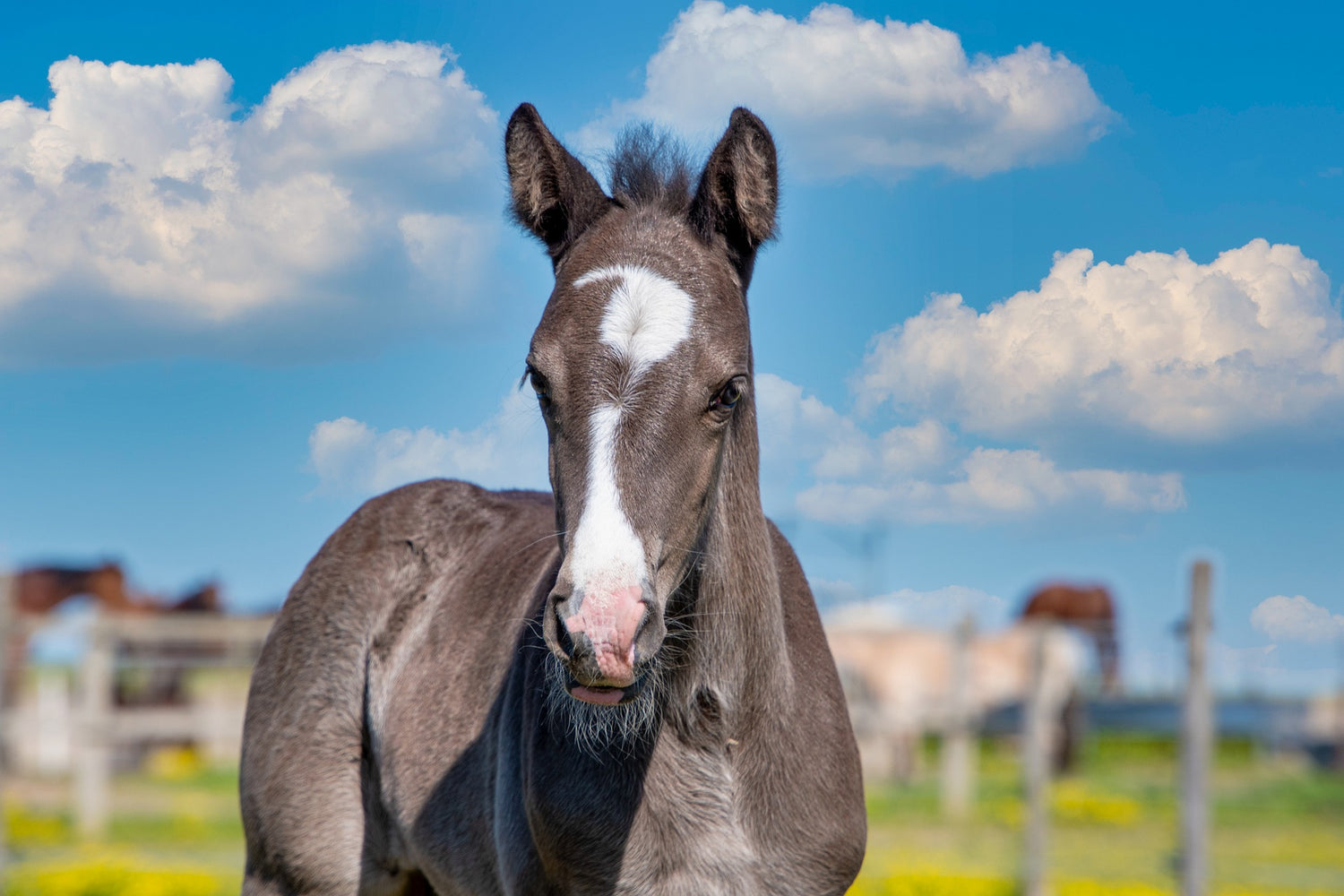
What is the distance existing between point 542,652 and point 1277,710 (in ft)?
31.9

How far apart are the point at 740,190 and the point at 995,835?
934 cm

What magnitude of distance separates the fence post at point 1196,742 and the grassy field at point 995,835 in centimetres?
23

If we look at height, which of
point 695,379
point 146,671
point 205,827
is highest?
point 695,379

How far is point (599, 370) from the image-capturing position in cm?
239

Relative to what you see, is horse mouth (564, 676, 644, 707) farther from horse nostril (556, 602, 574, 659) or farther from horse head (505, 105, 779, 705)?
horse nostril (556, 602, 574, 659)

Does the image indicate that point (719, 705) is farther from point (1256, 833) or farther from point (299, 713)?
point (1256, 833)

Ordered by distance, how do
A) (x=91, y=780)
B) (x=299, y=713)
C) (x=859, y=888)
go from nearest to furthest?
(x=299, y=713)
(x=859, y=888)
(x=91, y=780)

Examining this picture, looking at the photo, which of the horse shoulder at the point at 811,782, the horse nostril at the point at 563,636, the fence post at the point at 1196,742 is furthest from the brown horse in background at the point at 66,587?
the horse nostril at the point at 563,636

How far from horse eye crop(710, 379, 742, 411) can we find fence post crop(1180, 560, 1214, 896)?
5.22 meters

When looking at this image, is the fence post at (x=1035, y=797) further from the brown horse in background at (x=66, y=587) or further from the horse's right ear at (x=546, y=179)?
the brown horse in background at (x=66, y=587)

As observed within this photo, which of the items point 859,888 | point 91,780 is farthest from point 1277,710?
point 91,780

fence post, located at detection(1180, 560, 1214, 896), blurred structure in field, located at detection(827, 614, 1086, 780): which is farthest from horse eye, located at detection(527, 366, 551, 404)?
blurred structure in field, located at detection(827, 614, 1086, 780)

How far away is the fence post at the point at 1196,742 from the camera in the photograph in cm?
681

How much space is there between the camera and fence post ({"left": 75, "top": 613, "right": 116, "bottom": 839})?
11.1 meters
